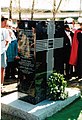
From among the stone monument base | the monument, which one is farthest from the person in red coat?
the stone monument base

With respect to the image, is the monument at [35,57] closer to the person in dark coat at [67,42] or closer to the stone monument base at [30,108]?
the stone monument base at [30,108]

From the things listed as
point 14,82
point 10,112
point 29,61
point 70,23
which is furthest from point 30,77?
point 70,23

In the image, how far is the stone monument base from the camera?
494 centimetres

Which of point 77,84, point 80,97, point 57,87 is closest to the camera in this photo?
point 57,87

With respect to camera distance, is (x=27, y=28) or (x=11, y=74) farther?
(x=11, y=74)

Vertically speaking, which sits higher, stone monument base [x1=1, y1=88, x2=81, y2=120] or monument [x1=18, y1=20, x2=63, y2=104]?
monument [x1=18, y1=20, x2=63, y2=104]

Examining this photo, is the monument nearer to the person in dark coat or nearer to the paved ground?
the paved ground

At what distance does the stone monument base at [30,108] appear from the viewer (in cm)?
494

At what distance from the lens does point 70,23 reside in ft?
24.7

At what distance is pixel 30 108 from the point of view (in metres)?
5.10

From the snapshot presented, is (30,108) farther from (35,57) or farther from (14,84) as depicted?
(14,84)

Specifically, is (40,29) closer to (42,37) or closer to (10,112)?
(42,37)

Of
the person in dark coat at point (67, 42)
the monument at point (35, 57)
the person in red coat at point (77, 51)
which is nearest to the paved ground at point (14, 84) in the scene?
the person in red coat at point (77, 51)

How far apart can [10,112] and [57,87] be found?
99cm
